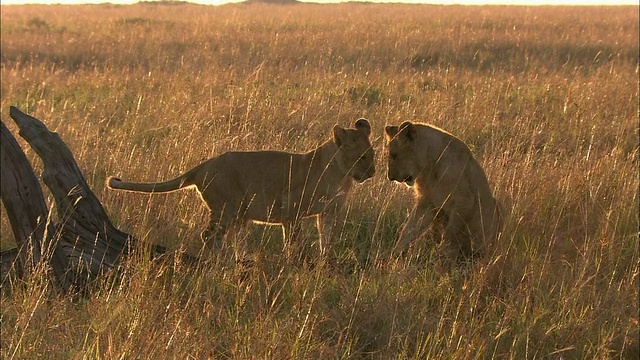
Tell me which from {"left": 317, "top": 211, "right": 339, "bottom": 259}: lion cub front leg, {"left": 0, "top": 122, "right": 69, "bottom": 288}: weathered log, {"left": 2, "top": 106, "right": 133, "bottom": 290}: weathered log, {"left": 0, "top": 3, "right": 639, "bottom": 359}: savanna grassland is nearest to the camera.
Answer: {"left": 0, "top": 3, "right": 639, "bottom": 359}: savanna grassland

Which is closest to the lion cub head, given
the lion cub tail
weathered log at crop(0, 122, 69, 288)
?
the lion cub tail

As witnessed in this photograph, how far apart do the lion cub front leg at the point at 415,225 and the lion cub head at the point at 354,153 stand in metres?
0.41

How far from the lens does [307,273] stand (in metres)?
4.46

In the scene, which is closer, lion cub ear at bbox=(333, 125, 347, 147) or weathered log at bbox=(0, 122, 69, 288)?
weathered log at bbox=(0, 122, 69, 288)

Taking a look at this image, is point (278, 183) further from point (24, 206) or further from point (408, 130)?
point (24, 206)

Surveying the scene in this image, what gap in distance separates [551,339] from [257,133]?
13.9 feet

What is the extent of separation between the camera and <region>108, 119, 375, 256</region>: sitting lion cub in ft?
16.9

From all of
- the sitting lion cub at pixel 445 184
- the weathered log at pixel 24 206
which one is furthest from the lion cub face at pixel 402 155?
the weathered log at pixel 24 206

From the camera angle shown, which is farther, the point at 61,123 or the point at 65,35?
the point at 65,35

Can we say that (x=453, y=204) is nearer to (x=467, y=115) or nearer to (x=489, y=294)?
(x=489, y=294)

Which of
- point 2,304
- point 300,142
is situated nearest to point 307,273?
point 2,304

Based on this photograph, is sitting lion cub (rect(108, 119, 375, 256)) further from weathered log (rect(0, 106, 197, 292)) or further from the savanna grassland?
weathered log (rect(0, 106, 197, 292))

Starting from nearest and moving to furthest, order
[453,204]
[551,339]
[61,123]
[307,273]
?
[551,339]
[307,273]
[453,204]
[61,123]

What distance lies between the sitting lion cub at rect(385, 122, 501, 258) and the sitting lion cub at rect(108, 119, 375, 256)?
31 centimetres
